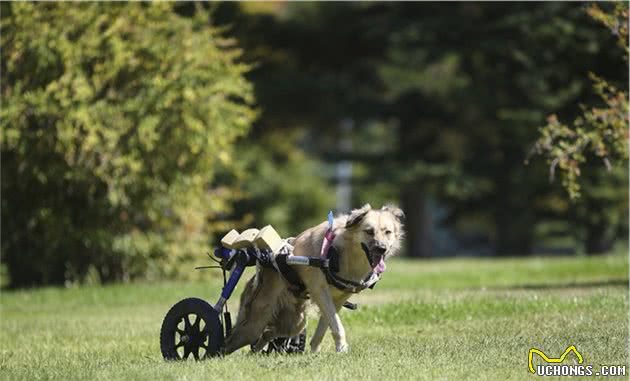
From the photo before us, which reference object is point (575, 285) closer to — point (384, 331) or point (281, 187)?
point (384, 331)

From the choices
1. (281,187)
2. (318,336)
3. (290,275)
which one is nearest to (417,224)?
(281,187)

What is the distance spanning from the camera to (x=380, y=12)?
3819 cm

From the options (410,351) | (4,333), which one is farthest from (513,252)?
(410,351)

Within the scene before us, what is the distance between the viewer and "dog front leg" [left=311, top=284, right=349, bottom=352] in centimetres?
1030

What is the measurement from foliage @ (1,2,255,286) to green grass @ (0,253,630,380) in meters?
1.38

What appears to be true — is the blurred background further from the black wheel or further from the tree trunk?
the black wheel

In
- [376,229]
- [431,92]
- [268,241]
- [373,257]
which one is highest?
[431,92]

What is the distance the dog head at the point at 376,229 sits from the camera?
32.8 feet

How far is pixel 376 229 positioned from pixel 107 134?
13.5 meters

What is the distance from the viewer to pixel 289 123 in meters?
40.5

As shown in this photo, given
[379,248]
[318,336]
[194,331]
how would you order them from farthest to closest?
[318,336]
[194,331]
[379,248]

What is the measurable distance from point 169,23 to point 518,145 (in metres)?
14.1

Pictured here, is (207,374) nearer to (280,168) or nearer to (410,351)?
(410,351)

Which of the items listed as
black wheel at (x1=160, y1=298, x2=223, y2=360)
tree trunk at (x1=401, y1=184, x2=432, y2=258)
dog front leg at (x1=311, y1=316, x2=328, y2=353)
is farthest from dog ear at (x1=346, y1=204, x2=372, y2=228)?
tree trunk at (x1=401, y1=184, x2=432, y2=258)
